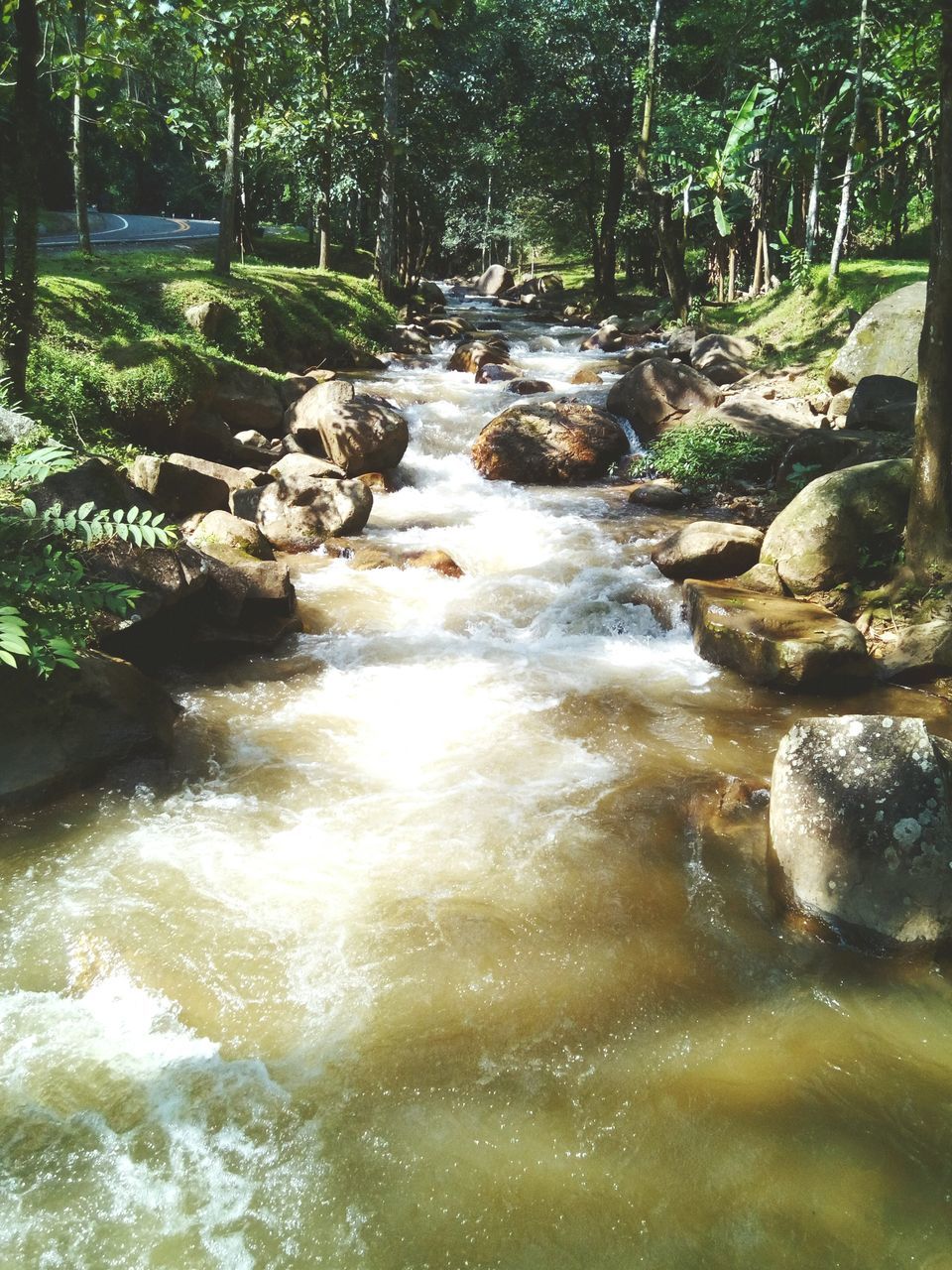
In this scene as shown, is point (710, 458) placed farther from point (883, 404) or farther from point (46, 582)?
point (46, 582)

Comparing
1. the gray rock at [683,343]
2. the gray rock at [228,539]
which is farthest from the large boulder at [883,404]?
the gray rock at [228,539]

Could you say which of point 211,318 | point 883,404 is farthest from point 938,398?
point 211,318

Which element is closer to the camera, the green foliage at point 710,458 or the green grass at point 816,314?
the green foliage at point 710,458

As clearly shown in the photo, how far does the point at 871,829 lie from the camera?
3936mm

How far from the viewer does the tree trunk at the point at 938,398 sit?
623 cm

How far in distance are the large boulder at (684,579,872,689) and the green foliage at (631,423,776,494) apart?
14.3 feet

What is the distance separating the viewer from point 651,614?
8211mm

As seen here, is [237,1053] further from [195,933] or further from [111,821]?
[111,821]

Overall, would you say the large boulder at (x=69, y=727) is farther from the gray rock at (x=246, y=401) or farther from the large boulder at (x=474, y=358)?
the large boulder at (x=474, y=358)

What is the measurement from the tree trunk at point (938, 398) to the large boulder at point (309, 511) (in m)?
6.20

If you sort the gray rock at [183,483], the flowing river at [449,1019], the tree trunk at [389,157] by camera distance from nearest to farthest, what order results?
1. the flowing river at [449,1019]
2. the gray rock at [183,483]
3. the tree trunk at [389,157]

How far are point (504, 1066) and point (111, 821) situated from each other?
284 cm

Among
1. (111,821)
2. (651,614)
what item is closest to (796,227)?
(651,614)

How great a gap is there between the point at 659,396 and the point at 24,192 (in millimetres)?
9937
